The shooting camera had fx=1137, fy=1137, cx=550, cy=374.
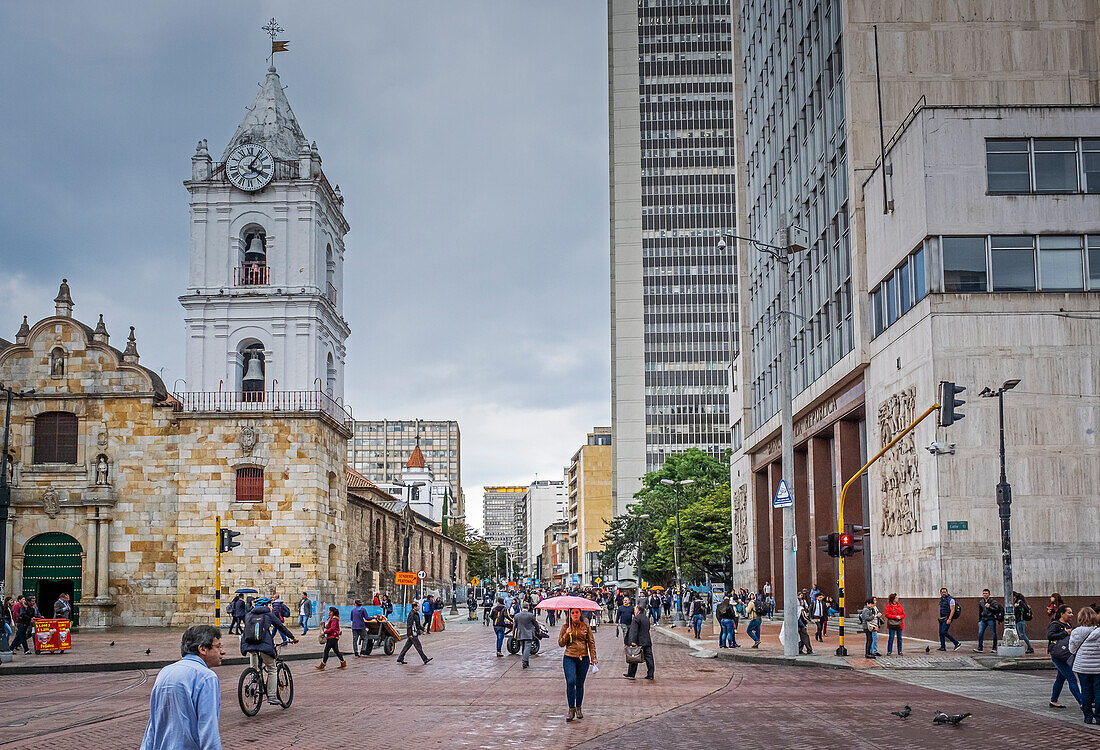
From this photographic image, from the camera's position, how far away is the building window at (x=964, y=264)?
3133 cm

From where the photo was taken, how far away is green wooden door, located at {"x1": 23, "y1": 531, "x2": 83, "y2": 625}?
45500 millimetres

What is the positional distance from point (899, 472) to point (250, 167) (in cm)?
2958

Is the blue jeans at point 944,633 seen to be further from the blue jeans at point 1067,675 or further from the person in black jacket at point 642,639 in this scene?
the blue jeans at point 1067,675

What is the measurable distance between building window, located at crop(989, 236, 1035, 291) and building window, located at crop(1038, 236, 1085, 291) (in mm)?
295

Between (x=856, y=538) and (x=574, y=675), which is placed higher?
(x=856, y=538)

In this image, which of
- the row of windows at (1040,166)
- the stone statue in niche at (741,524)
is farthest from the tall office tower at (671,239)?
the row of windows at (1040,166)

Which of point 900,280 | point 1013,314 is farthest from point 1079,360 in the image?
point 900,280

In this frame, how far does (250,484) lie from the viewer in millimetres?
45844

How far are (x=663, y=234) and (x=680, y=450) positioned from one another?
2306cm

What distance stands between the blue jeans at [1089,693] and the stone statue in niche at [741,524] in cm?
4618

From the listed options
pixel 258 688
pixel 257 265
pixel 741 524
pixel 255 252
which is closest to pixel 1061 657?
pixel 258 688

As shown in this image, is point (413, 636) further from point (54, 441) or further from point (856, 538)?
Result: point (54, 441)

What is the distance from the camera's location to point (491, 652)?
32.6 m

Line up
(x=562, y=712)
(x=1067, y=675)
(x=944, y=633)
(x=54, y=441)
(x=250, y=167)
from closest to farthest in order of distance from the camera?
(x=1067, y=675)
(x=562, y=712)
(x=944, y=633)
(x=54, y=441)
(x=250, y=167)
